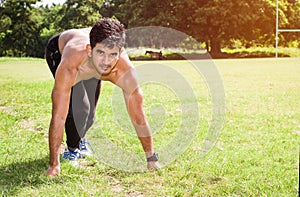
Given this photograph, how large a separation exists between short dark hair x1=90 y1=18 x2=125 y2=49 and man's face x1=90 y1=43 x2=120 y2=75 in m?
0.03

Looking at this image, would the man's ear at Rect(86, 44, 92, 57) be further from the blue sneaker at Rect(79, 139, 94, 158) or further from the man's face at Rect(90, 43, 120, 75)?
the blue sneaker at Rect(79, 139, 94, 158)

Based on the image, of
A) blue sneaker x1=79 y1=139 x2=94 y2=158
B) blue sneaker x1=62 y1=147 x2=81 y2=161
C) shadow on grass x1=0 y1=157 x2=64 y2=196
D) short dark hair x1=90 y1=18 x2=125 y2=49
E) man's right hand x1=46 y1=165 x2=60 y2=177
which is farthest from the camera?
blue sneaker x1=79 y1=139 x2=94 y2=158

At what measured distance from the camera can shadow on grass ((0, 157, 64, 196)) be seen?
10.7ft

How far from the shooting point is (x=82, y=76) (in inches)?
145

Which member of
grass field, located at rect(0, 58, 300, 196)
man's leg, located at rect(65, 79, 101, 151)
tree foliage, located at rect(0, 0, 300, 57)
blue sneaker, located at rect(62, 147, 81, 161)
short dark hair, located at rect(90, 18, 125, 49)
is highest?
tree foliage, located at rect(0, 0, 300, 57)

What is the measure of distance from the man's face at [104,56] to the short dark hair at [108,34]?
3cm

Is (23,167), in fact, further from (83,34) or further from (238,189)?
(238,189)

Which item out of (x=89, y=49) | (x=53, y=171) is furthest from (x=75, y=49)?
(x=53, y=171)

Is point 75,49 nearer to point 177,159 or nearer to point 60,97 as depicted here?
point 60,97

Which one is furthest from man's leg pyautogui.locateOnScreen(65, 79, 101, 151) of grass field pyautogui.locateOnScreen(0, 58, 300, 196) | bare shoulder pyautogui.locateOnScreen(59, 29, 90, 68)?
bare shoulder pyautogui.locateOnScreen(59, 29, 90, 68)

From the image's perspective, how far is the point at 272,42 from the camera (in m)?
37.3

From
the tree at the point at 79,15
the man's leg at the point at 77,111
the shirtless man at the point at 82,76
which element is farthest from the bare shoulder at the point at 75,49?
the tree at the point at 79,15

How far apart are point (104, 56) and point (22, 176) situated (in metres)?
1.16

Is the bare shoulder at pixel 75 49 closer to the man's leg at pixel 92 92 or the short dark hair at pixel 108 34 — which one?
the short dark hair at pixel 108 34
